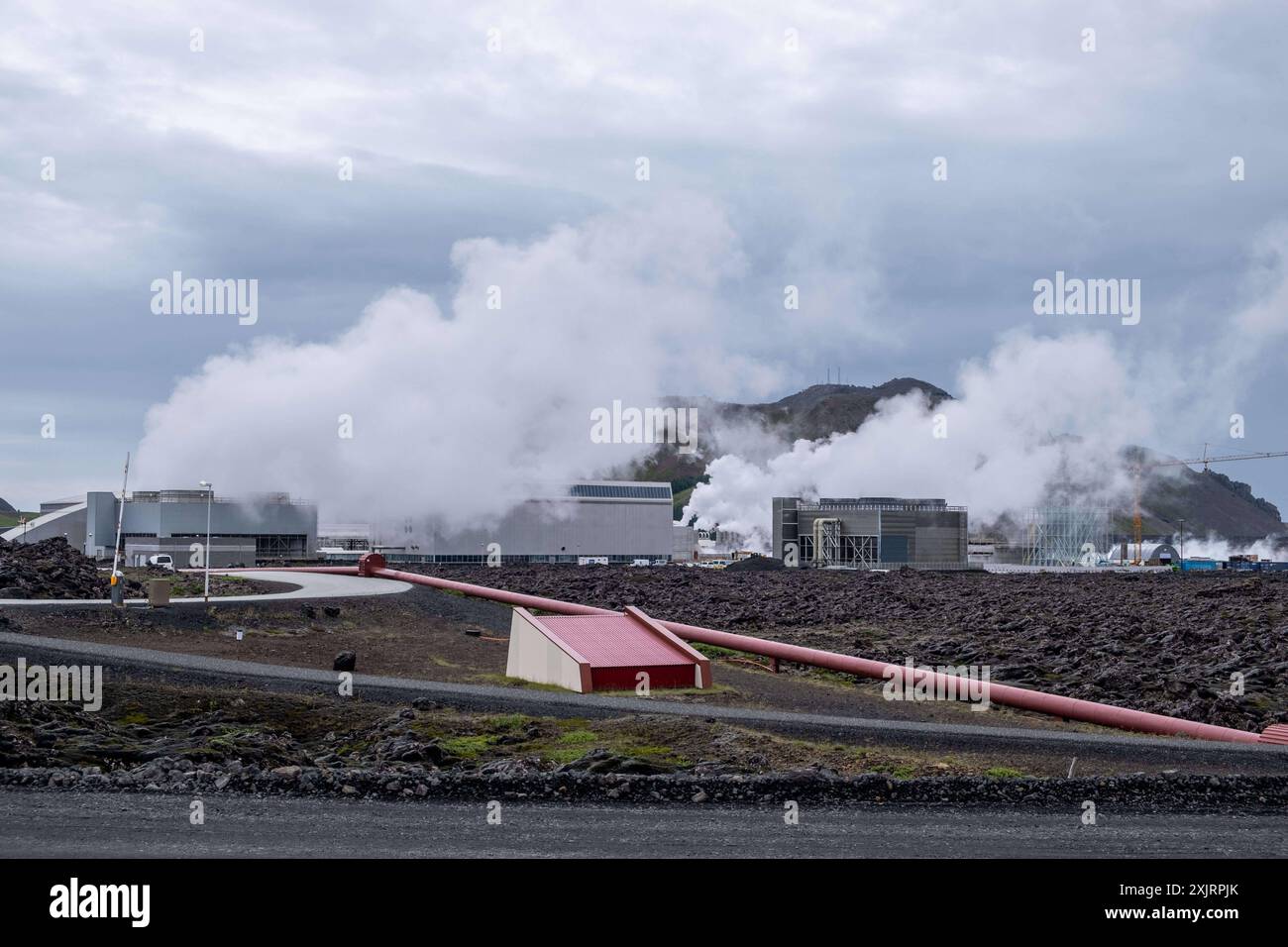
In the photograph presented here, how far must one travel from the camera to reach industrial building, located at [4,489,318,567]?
8162 centimetres

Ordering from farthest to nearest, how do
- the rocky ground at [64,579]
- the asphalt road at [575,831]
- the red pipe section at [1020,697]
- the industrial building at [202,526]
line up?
the industrial building at [202,526] → the rocky ground at [64,579] → the red pipe section at [1020,697] → the asphalt road at [575,831]

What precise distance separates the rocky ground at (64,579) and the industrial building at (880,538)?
6503cm

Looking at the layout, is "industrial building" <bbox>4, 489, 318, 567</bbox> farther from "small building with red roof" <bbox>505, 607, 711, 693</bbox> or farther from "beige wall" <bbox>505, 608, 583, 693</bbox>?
"small building with red roof" <bbox>505, 607, 711, 693</bbox>

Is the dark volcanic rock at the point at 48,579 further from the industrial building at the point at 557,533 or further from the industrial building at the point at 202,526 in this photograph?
the industrial building at the point at 557,533

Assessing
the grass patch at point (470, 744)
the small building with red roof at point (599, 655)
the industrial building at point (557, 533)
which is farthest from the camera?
the industrial building at point (557, 533)

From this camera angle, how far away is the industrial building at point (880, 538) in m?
107

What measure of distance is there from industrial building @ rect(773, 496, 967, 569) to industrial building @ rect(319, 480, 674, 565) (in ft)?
41.8

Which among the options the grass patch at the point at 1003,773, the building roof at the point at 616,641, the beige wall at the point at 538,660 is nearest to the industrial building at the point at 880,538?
the building roof at the point at 616,641
